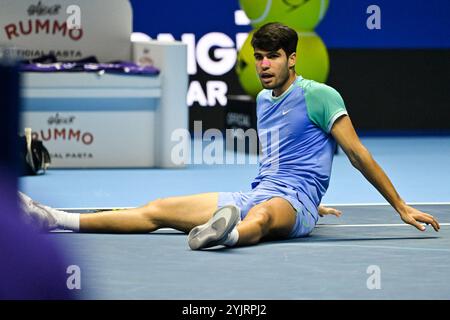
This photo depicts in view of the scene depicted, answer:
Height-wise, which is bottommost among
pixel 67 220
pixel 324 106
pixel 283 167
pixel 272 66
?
pixel 67 220

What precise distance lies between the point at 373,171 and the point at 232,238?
815mm

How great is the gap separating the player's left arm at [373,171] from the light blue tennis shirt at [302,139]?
9 centimetres

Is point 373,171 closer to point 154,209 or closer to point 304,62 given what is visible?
point 154,209

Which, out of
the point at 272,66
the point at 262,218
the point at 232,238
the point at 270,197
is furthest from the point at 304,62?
the point at 232,238

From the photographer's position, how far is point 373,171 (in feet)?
18.9

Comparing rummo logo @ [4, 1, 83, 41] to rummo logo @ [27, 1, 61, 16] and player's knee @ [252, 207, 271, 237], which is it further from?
player's knee @ [252, 207, 271, 237]

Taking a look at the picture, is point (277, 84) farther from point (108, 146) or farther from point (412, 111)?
point (412, 111)

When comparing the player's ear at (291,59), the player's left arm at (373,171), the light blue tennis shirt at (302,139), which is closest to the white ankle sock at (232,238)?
the light blue tennis shirt at (302,139)

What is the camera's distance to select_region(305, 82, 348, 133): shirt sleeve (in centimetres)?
588

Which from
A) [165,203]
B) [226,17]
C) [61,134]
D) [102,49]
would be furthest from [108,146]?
[165,203]

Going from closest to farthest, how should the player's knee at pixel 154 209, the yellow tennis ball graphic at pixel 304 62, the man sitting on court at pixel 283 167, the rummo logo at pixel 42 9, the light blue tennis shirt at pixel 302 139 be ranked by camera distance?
the man sitting on court at pixel 283 167
the light blue tennis shirt at pixel 302 139
the player's knee at pixel 154 209
the rummo logo at pixel 42 9
the yellow tennis ball graphic at pixel 304 62

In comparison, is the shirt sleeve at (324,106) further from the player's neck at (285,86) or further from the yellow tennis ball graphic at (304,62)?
the yellow tennis ball graphic at (304,62)

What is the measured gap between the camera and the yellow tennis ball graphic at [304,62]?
10.9 metres

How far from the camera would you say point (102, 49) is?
10.9m
